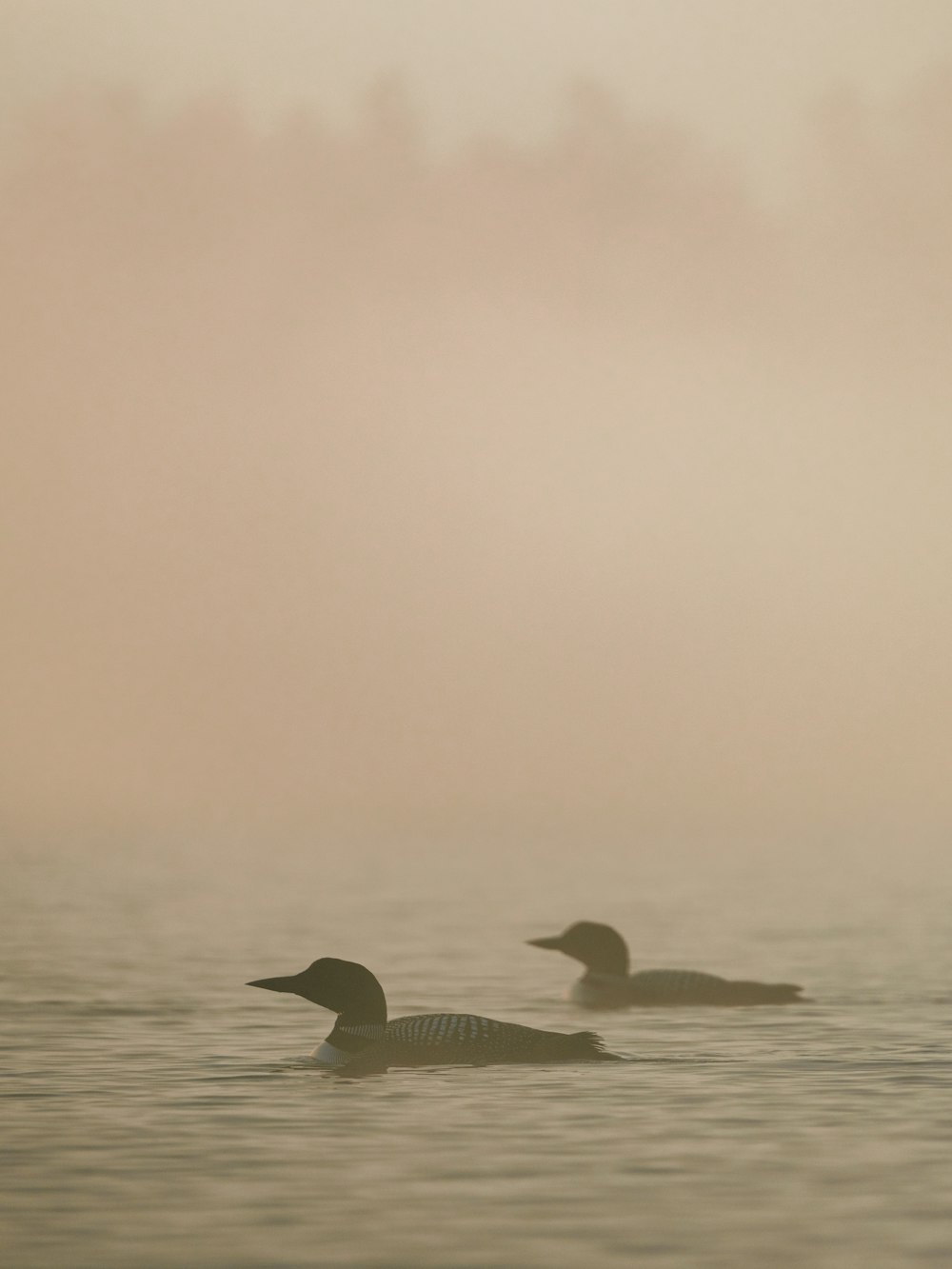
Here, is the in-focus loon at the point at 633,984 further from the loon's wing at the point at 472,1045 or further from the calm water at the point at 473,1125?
the loon's wing at the point at 472,1045

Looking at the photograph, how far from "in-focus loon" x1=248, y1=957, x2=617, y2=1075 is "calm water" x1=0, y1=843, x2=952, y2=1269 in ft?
0.54

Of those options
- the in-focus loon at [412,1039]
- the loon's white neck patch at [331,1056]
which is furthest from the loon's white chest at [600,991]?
the loon's white neck patch at [331,1056]

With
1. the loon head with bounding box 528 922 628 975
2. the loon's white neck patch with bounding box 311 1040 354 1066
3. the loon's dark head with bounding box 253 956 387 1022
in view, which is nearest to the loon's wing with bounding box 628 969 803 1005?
the loon head with bounding box 528 922 628 975

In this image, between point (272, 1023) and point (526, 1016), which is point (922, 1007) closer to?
point (526, 1016)

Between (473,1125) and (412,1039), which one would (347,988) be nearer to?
(412,1039)

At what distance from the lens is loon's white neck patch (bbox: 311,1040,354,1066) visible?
13797 mm

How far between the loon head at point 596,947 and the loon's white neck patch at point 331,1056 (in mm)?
5195

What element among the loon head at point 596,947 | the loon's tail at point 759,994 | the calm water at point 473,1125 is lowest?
the calm water at point 473,1125

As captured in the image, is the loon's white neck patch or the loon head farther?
the loon head

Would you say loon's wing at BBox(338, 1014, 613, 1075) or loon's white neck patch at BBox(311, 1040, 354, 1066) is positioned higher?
loon's wing at BBox(338, 1014, 613, 1075)

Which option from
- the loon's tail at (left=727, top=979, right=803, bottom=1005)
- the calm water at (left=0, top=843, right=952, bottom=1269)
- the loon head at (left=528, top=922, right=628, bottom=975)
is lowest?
the calm water at (left=0, top=843, right=952, bottom=1269)

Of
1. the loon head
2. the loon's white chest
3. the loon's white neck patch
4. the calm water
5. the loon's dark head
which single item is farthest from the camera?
the loon head

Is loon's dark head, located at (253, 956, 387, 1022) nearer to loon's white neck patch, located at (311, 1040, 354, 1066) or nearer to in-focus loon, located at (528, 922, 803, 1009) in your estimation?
loon's white neck patch, located at (311, 1040, 354, 1066)

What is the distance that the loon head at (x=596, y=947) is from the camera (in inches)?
746
